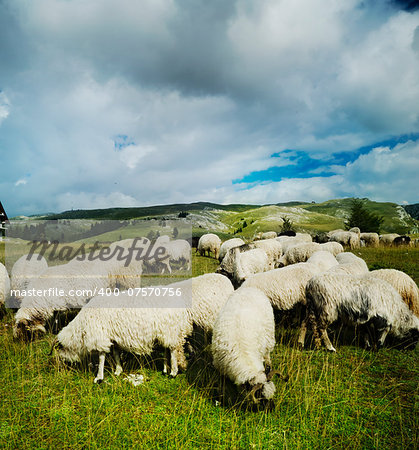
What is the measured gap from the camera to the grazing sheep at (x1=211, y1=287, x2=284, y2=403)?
3.98 meters

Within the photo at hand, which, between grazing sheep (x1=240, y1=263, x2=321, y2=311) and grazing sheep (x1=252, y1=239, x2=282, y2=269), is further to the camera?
grazing sheep (x1=252, y1=239, x2=282, y2=269)

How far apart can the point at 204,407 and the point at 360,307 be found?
4399 mm

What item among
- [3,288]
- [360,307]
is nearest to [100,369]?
[360,307]

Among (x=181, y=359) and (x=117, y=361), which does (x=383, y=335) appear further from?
(x=117, y=361)

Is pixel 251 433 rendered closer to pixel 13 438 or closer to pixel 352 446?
pixel 352 446

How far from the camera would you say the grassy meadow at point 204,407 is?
11.8 feet

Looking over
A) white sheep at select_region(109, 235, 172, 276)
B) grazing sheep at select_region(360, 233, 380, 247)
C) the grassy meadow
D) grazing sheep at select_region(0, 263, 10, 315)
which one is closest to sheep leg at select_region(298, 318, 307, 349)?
the grassy meadow

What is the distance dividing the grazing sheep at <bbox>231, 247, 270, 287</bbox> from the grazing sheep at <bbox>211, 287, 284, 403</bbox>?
209 inches

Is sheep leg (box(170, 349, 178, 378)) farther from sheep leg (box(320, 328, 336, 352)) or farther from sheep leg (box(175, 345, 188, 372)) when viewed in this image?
sheep leg (box(320, 328, 336, 352))

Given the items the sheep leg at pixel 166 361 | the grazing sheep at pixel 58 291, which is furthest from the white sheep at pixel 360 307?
the grazing sheep at pixel 58 291

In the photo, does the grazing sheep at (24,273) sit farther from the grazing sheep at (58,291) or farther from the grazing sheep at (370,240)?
the grazing sheep at (370,240)

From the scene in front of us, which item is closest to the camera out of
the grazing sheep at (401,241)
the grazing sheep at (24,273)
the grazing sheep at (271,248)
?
the grazing sheep at (24,273)

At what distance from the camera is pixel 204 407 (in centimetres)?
420

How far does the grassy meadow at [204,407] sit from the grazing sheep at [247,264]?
5.48 meters
